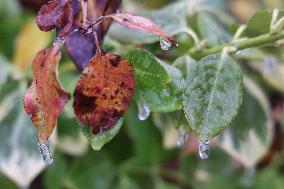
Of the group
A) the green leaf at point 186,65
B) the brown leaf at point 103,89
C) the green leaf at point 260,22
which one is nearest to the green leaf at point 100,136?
the brown leaf at point 103,89

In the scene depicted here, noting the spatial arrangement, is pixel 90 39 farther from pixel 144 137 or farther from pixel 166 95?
pixel 144 137

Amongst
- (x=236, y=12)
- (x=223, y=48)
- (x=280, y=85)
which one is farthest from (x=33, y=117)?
(x=236, y=12)

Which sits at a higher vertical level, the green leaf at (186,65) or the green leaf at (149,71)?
the green leaf at (149,71)

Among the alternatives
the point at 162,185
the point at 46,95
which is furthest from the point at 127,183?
the point at 46,95

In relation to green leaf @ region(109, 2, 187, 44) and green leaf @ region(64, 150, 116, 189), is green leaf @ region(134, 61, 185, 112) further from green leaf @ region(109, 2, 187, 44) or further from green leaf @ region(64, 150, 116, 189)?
green leaf @ region(64, 150, 116, 189)

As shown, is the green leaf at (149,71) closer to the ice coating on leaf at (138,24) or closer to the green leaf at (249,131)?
the ice coating on leaf at (138,24)

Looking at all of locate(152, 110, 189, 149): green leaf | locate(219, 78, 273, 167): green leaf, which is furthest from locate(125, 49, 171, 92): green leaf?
locate(219, 78, 273, 167): green leaf

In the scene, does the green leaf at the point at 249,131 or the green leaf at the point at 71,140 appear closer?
the green leaf at the point at 249,131

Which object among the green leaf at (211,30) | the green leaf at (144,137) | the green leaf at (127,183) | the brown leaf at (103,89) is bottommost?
the green leaf at (127,183)
